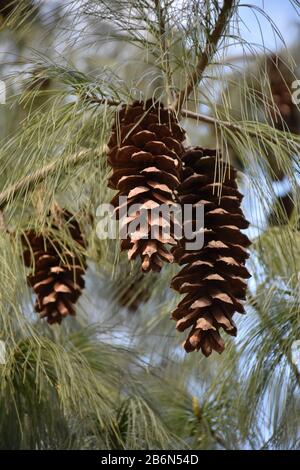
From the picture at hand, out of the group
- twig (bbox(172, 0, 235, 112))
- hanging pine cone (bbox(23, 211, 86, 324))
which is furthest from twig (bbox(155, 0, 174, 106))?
hanging pine cone (bbox(23, 211, 86, 324))

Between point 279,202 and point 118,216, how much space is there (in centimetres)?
26

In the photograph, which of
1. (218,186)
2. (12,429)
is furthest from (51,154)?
(12,429)

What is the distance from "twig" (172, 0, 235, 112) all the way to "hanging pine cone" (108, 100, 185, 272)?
0.18 ft

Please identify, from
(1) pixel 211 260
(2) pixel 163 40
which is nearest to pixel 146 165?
(1) pixel 211 260

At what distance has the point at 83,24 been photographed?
1.50 m

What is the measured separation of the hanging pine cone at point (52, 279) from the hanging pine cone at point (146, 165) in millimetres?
338

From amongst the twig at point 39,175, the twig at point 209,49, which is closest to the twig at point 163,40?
the twig at point 209,49

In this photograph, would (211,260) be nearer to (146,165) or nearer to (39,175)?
(146,165)

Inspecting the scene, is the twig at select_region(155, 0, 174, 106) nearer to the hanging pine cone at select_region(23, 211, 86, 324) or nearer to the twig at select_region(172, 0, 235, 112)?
the twig at select_region(172, 0, 235, 112)

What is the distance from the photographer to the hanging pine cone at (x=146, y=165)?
1124 millimetres

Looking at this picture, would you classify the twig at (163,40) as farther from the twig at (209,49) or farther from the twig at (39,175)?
the twig at (39,175)

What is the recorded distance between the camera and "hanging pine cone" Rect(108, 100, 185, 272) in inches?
44.3

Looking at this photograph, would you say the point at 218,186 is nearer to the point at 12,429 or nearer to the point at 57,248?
the point at 57,248
